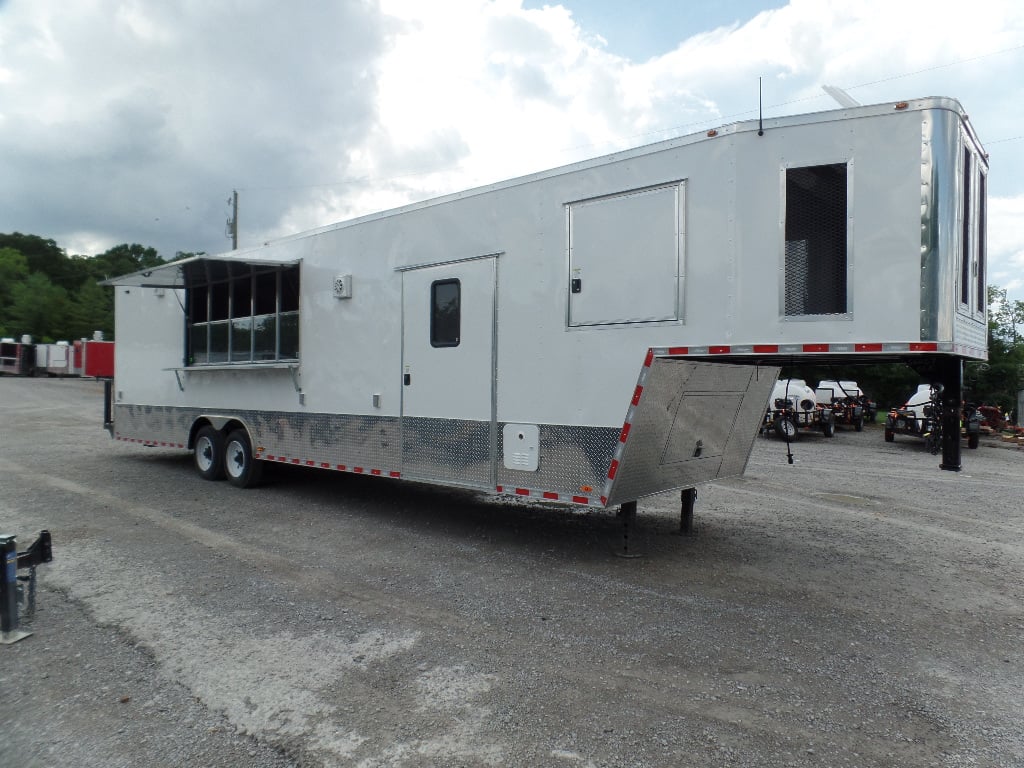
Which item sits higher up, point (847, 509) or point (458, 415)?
point (458, 415)

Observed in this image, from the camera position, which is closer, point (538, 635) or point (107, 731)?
point (107, 731)

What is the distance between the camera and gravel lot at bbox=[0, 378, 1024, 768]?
307 cm

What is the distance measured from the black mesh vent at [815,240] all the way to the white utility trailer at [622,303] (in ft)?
0.05

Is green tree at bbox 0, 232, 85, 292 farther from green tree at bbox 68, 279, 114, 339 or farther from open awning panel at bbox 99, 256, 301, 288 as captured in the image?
open awning panel at bbox 99, 256, 301, 288

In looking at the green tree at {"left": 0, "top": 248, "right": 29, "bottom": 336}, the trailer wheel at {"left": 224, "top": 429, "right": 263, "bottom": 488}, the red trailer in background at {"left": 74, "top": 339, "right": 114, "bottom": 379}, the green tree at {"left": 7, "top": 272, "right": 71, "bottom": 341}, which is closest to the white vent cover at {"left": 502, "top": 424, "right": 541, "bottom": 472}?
the trailer wheel at {"left": 224, "top": 429, "right": 263, "bottom": 488}

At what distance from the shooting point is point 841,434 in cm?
1902

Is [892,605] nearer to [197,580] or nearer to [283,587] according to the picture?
[283,587]

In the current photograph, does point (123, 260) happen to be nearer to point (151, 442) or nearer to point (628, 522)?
point (151, 442)

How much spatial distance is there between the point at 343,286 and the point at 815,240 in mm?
4830

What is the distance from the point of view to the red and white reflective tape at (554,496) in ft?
17.3

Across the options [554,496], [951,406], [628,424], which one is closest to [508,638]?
[554,496]

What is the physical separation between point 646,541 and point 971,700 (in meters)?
3.17

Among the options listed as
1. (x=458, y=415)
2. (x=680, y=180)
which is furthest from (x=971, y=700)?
(x=458, y=415)

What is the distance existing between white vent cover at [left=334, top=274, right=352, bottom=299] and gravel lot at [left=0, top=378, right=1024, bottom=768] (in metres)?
2.43
